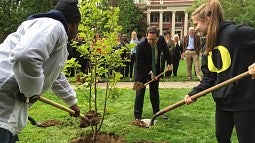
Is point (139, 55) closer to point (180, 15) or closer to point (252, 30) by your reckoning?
point (252, 30)

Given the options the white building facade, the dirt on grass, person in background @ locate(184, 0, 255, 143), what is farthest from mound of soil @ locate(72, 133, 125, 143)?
the white building facade

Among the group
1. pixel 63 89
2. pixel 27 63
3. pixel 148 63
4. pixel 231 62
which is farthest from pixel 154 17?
pixel 27 63

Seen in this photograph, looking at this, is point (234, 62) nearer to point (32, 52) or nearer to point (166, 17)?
point (32, 52)

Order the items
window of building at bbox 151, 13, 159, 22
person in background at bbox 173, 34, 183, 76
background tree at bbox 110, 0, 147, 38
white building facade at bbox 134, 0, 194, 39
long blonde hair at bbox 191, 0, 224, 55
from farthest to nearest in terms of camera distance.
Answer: window of building at bbox 151, 13, 159, 22, white building facade at bbox 134, 0, 194, 39, background tree at bbox 110, 0, 147, 38, person in background at bbox 173, 34, 183, 76, long blonde hair at bbox 191, 0, 224, 55

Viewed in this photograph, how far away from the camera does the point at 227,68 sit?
384 cm

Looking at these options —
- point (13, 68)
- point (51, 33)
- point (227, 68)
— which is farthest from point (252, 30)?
point (13, 68)

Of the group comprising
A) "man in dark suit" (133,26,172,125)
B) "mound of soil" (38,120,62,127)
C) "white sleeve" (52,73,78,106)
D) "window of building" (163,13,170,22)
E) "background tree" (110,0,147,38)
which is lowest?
"window of building" (163,13,170,22)

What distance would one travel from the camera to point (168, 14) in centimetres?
7675

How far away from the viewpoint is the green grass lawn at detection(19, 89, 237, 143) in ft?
20.1

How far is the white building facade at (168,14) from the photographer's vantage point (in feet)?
241

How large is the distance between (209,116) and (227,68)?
400cm

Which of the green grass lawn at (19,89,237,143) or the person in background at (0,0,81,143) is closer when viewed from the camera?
the person in background at (0,0,81,143)

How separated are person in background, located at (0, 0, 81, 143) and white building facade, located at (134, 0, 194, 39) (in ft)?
229

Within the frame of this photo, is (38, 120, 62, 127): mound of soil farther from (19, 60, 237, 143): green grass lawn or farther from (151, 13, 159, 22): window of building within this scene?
(151, 13, 159, 22): window of building
